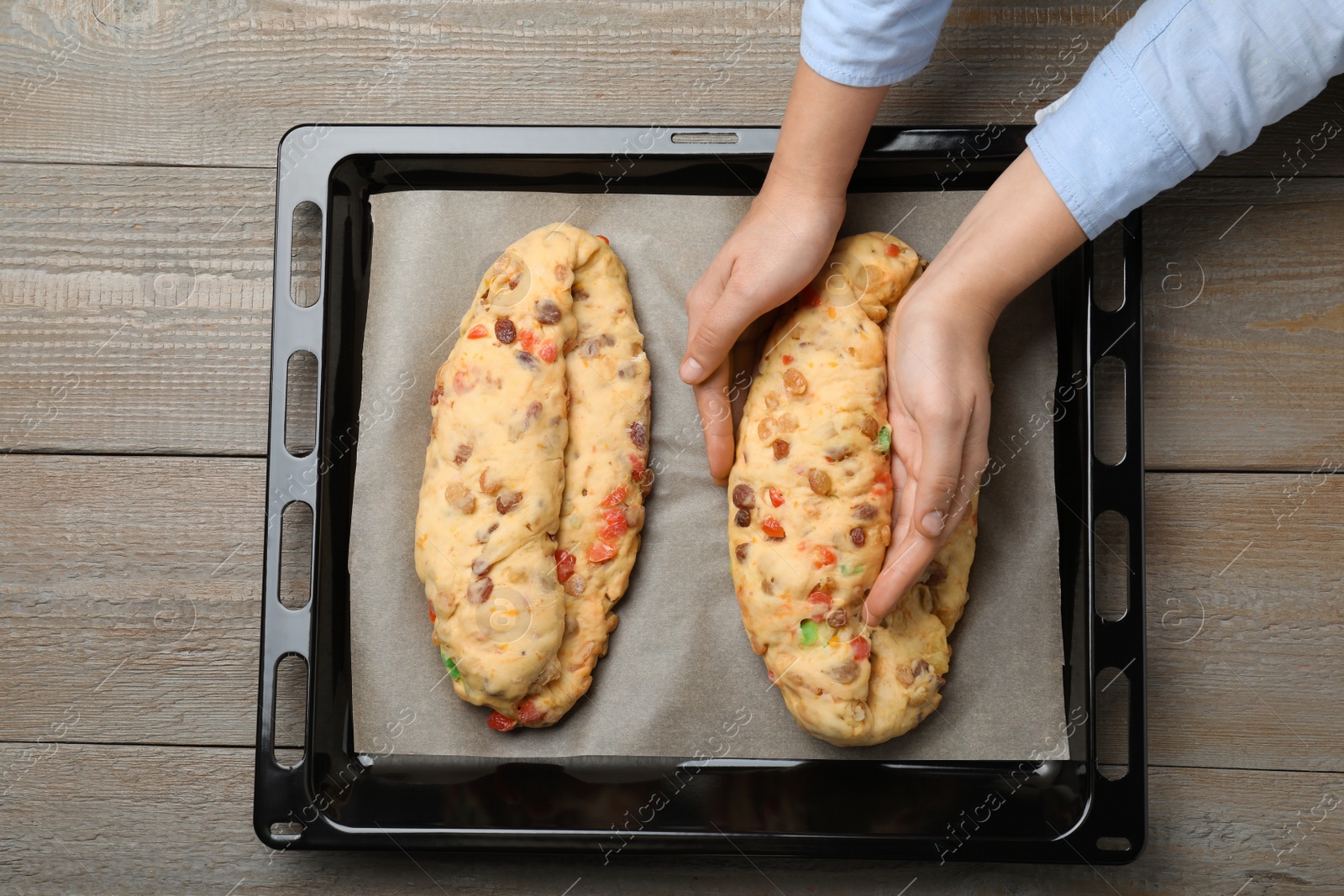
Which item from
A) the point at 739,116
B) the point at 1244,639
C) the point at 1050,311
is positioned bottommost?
the point at 1244,639

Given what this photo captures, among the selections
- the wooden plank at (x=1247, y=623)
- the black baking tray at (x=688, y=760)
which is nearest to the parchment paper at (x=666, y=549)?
the black baking tray at (x=688, y=760)

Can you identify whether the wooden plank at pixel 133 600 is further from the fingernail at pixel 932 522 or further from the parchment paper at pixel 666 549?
the fingernail at pixel 932 522

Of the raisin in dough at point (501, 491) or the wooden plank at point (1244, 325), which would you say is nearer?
the raisin in dough at point (501, 491)

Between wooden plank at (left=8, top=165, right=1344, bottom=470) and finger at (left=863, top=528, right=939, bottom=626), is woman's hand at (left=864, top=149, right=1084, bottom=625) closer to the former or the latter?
finger at (left=863, top=528, right=939, bottom=626)

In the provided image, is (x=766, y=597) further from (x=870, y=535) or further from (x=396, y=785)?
(x=396, y=785)

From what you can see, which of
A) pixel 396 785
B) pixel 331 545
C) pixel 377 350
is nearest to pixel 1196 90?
pixel 377 350

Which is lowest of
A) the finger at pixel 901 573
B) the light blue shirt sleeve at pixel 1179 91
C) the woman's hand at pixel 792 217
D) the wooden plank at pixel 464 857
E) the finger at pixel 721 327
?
the wooden plank at pixel 464 857

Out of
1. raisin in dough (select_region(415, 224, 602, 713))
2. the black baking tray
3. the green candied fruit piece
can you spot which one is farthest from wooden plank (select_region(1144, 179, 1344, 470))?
the green candied fruit piece
